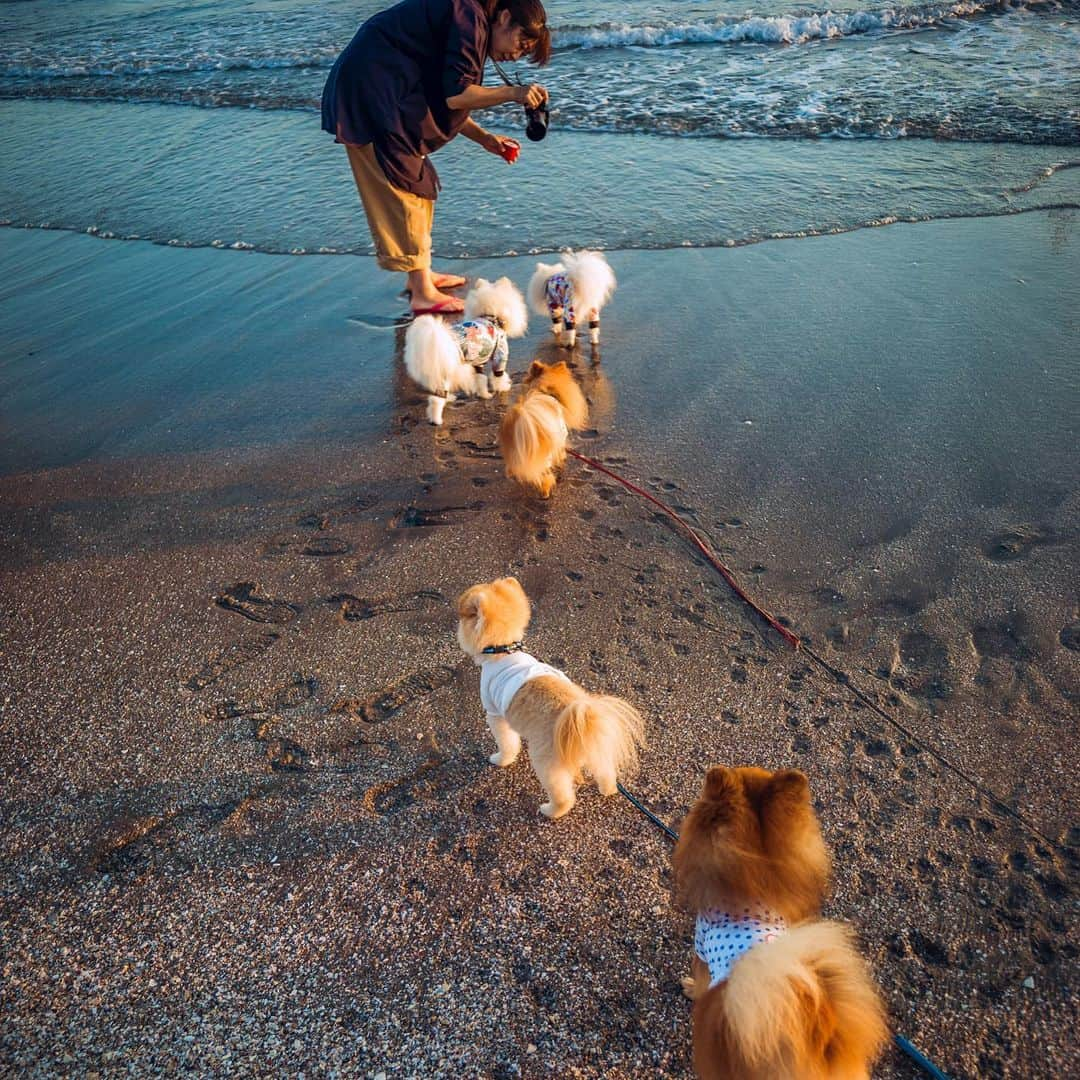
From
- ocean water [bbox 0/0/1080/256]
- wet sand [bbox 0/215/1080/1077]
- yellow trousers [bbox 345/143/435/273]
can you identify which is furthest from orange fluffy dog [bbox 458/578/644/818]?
ocean water [bbox 0/0/1080/256]

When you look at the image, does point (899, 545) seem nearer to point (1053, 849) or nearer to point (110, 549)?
point (1053, 849)

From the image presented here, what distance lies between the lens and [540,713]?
2.46 m

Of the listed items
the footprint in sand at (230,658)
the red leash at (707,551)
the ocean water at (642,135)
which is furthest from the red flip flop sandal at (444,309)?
the footprint in sand at (230,658)

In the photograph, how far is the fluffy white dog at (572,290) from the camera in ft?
16.5

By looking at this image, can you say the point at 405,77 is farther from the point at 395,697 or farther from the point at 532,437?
the point at 395,697

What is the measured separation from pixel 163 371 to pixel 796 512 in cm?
424

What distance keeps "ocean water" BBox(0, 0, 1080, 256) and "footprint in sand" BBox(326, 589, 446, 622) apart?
4321 mm

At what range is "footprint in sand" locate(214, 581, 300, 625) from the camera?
343cm

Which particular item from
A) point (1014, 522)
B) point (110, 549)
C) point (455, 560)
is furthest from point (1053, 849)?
point (110, 549)

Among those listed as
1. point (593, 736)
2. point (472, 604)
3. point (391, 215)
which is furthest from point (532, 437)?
point (391, 215)

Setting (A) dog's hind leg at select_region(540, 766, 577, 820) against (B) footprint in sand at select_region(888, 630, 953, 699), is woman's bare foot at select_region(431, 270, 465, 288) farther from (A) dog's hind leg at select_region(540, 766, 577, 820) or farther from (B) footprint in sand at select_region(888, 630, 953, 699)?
(A) dog's hind leg at select_region(540, 766, 577, 820)

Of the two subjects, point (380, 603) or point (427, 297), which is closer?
point (380, 603)

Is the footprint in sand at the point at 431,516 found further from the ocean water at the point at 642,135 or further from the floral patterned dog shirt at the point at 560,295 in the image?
the ocean water at the point at 642,135

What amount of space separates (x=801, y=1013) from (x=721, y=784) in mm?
487
